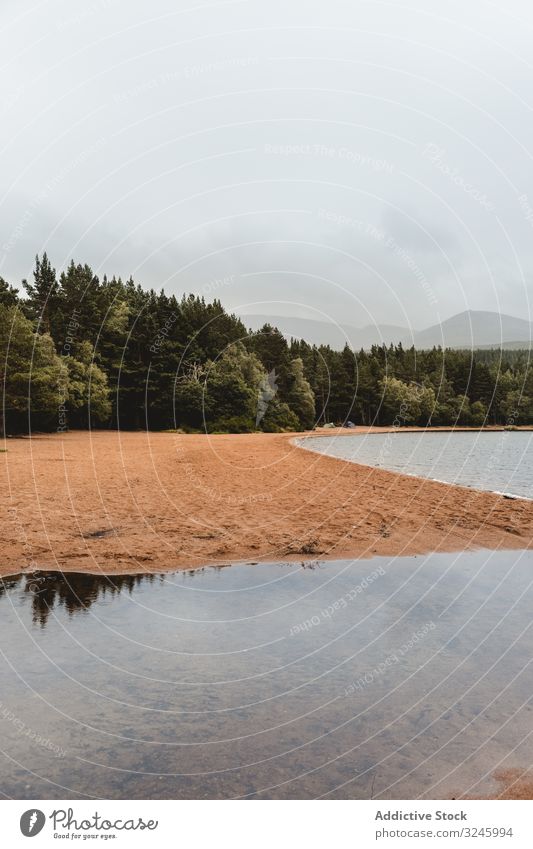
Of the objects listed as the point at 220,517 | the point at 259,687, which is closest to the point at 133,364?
the point at 220,517

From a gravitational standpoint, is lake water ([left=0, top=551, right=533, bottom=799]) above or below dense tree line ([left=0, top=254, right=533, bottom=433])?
below

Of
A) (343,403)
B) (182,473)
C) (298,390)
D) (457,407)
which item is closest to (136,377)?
(298,390)

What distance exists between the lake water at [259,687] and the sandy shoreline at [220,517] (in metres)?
2.14

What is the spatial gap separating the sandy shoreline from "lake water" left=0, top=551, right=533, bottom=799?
7.03 feet

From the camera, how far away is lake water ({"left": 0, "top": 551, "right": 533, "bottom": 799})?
5.90 meters

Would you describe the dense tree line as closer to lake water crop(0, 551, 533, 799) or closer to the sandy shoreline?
the sandy shoreline

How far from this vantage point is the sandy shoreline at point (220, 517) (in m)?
14.5
